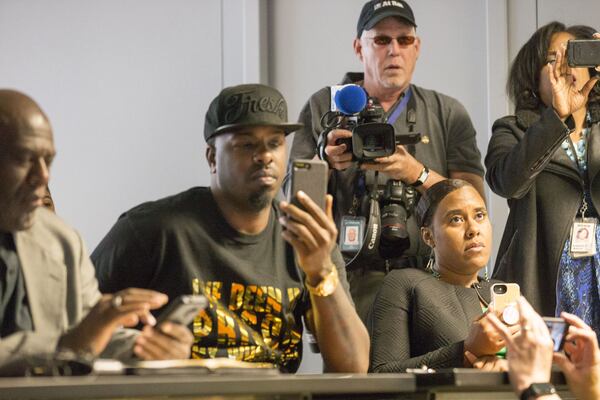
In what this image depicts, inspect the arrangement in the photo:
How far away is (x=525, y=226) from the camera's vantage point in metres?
3.73

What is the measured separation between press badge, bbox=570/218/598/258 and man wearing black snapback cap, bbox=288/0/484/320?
341mm

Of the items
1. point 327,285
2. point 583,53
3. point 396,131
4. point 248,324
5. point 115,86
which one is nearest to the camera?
point 327,285

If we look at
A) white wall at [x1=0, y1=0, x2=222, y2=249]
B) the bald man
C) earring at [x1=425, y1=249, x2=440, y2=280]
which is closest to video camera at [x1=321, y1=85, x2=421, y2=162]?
earring at [x1=425, y1=249, x2=440, y2=280]

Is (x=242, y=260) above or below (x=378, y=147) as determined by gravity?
below

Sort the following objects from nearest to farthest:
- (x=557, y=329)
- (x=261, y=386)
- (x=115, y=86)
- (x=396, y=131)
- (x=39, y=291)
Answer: (x=261, y=386), (x=39, y=291), (x=557, y=329), (x=396, y=131), (x=115, y=86)

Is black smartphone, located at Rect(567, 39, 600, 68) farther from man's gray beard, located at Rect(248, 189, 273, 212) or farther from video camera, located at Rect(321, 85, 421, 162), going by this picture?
man's gray beard, located at Rect(248, 189, 273, 212)

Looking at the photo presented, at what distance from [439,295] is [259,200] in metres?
0.65

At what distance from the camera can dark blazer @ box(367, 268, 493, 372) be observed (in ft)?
10.3

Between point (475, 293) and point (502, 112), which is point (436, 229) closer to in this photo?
point (475, 293)

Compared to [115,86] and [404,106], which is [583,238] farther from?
[115,86]

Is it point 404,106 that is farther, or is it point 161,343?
point 404,106

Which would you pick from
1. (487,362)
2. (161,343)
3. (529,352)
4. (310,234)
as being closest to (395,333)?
(487,362)

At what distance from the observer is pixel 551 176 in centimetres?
374

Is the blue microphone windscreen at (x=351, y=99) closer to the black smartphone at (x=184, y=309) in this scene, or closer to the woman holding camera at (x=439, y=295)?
the woman holding camera at (x=439, y=295)
